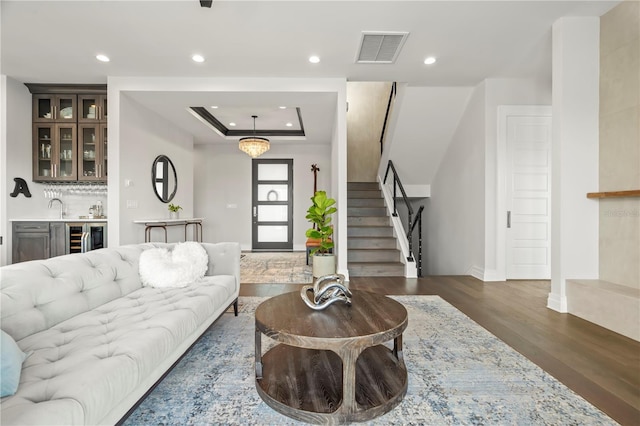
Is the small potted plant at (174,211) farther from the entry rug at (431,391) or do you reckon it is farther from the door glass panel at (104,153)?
the entry rug at (431,391)

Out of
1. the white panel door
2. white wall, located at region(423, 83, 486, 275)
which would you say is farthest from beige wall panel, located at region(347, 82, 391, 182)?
the white panel door

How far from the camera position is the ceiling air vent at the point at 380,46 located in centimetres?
332

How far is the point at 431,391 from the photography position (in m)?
1.74

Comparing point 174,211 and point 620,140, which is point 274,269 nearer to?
point 174,211

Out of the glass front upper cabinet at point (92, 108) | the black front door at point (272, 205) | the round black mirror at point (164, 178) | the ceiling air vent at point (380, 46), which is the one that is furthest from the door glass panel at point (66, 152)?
the ceiling air vent at point (380, 46)

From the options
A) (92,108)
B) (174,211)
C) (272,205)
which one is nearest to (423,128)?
(272,205)

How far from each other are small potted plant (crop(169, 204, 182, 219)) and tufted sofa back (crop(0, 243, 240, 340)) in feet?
11.9

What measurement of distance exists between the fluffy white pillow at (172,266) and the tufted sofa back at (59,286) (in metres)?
0.09

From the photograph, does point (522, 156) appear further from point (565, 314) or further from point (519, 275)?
point (565, 314)

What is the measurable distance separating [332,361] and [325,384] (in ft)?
0.79

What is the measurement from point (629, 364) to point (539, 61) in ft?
11.9

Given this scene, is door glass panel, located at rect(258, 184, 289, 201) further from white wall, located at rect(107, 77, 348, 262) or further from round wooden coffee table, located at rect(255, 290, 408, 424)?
round wooden coffee table, located at rect(255, 290, 408, 424)

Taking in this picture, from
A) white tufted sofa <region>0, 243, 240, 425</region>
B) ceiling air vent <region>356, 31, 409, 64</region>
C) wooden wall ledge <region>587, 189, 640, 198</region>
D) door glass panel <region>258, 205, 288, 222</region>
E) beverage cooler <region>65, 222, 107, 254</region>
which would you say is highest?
ceiling air vent <region>356, 31, 409, 64</region>

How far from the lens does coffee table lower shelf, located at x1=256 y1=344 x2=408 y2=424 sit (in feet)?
4.81
